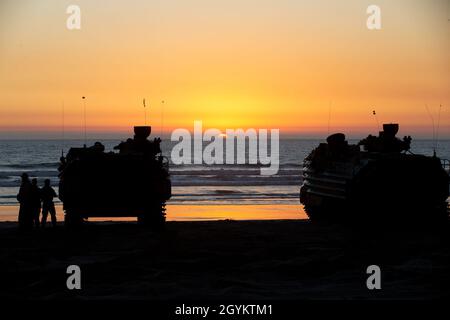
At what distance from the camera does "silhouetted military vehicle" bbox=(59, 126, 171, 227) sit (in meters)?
23.1

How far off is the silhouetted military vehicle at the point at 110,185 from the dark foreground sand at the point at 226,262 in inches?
25.0

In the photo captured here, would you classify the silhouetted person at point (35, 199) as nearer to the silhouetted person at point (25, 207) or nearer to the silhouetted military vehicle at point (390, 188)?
the silhouetted person at point (25, 207)

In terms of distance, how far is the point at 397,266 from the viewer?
16578 millimetres

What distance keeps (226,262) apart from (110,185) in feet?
22.8

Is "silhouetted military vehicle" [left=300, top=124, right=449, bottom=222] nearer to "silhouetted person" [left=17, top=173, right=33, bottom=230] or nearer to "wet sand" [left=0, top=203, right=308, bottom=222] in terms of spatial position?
"silhouetted person" [left=17, top=173, right=33, bottom=230]

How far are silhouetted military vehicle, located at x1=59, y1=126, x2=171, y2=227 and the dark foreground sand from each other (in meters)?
0.63

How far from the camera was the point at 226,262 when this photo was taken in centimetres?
1703

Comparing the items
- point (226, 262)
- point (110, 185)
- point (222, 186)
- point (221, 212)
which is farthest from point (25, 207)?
point (222, 186)

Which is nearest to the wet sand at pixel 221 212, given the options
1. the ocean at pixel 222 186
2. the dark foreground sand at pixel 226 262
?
the ocean at pixel 222 186

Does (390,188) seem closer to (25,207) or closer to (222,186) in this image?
(25,207)

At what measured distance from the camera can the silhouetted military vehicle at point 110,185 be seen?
23062mm

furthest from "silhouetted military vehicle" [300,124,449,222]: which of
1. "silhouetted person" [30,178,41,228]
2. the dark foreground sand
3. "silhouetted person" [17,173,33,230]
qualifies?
"silhouetted person" [17,173,33,230]
